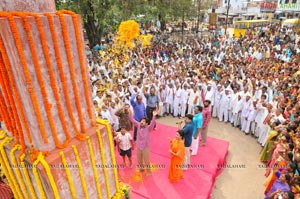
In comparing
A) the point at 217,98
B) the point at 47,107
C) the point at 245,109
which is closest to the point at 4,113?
the point at 47,107

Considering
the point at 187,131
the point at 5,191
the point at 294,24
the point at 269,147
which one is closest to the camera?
the point at 5,191

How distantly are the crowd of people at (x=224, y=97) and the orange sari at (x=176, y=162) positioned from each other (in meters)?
0.05

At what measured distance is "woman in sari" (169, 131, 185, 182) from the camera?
15.6 feet

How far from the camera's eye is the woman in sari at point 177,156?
15.6 ft

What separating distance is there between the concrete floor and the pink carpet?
0.25m

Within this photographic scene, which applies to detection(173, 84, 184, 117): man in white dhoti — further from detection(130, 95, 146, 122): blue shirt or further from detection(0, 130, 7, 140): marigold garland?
detection(0, 130, 7, 140): marigold garland

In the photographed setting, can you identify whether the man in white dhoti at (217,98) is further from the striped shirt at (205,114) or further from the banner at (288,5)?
the banner at (288,5)

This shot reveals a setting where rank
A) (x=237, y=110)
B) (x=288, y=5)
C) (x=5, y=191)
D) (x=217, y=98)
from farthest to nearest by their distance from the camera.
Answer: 1. (x=288, y=5)
2. (x=217, y=98)
3. (x=237, y=110)
4. (x=5, y=191)

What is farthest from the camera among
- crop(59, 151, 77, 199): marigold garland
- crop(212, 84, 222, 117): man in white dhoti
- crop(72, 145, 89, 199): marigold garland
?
crop(212, 84, 222, 117): man in white dhoti

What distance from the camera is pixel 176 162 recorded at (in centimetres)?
496

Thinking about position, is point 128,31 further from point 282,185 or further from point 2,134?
point 2,134

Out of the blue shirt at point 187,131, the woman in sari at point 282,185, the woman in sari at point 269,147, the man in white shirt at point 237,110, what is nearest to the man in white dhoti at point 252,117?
the man in white shirt at point 237,110

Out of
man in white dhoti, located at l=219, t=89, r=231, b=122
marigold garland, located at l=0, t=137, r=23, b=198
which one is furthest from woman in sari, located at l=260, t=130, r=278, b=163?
marigold garland, located at l=0, t=137, r=23, b=198

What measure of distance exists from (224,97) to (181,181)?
4.07 meters
